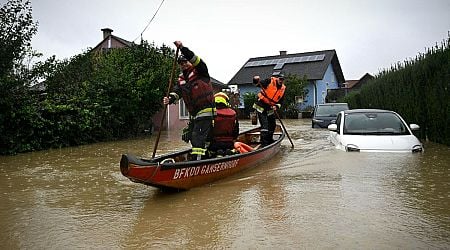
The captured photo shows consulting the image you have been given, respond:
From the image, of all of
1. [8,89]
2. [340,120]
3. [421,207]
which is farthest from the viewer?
[8,89]

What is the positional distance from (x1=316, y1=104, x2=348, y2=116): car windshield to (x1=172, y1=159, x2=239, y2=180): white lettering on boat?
14416 mm

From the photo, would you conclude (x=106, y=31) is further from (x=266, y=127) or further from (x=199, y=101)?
(x=199, y=101)

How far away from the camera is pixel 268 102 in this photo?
10664 mm

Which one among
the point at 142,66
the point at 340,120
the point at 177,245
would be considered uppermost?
the point at 142,66

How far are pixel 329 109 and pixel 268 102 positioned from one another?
439 inches

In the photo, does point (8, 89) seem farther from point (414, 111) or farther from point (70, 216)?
point (414, 111)

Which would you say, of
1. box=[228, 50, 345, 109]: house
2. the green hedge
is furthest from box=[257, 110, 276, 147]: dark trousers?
box=[228, 50, 345, 109]: house

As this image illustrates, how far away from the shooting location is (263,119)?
1073 centimetres

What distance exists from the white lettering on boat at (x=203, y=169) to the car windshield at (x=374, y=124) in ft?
12.0

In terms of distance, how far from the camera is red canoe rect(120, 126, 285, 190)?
518 centimetres

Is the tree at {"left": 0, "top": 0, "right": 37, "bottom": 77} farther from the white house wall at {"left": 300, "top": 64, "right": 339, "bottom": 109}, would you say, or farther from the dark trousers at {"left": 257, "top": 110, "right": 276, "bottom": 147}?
the white house wall at {"left": 300, "top": 64, "right": 339, "bottom": 109}

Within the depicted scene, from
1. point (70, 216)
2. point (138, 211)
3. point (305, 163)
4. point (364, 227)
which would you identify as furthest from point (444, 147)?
point (70, 216)

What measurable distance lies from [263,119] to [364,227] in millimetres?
6580

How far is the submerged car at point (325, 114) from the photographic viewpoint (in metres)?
20.1
